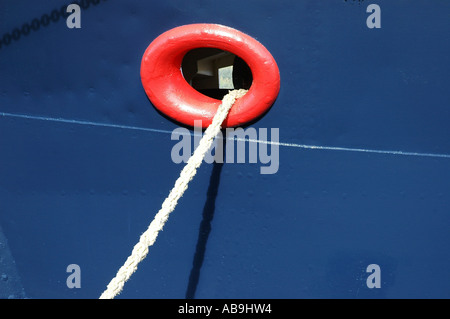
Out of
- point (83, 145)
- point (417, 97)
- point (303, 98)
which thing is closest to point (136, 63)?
point (83, 145)

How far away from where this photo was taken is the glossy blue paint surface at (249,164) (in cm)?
163

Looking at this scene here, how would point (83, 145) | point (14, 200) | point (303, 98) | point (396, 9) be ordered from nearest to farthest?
point (396, 9)
point (303, 98)
point (83, 145)
point (14, 200)

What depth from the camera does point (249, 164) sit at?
71.6 inches

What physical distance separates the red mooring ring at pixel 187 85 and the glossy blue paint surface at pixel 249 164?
5cm

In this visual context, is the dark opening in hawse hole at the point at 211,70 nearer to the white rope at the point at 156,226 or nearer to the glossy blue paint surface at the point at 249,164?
the glossy blue paint surface at the point at 249,164

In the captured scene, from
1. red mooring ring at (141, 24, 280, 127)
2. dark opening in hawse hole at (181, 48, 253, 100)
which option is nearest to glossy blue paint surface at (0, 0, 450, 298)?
red mooring ring at (141, 24, 280, 127)

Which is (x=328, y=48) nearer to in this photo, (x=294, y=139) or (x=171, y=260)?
(x=294, y=139)

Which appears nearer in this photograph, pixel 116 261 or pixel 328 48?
pixel 328 48

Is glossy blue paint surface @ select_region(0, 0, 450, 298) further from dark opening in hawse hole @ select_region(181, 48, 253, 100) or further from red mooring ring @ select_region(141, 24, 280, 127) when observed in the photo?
dark opening in hawse hole @ select_region(181, 48, 253, 100)

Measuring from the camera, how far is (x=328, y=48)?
1642 mm

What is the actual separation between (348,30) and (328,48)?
0.33ft

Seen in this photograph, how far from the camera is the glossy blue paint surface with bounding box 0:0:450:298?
1635 millimetres

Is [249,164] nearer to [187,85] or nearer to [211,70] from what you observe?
[187,85]

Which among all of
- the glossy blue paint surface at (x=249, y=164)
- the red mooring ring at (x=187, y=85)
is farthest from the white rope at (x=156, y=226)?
the glossy blue paint surface at (x=249, y=164)
